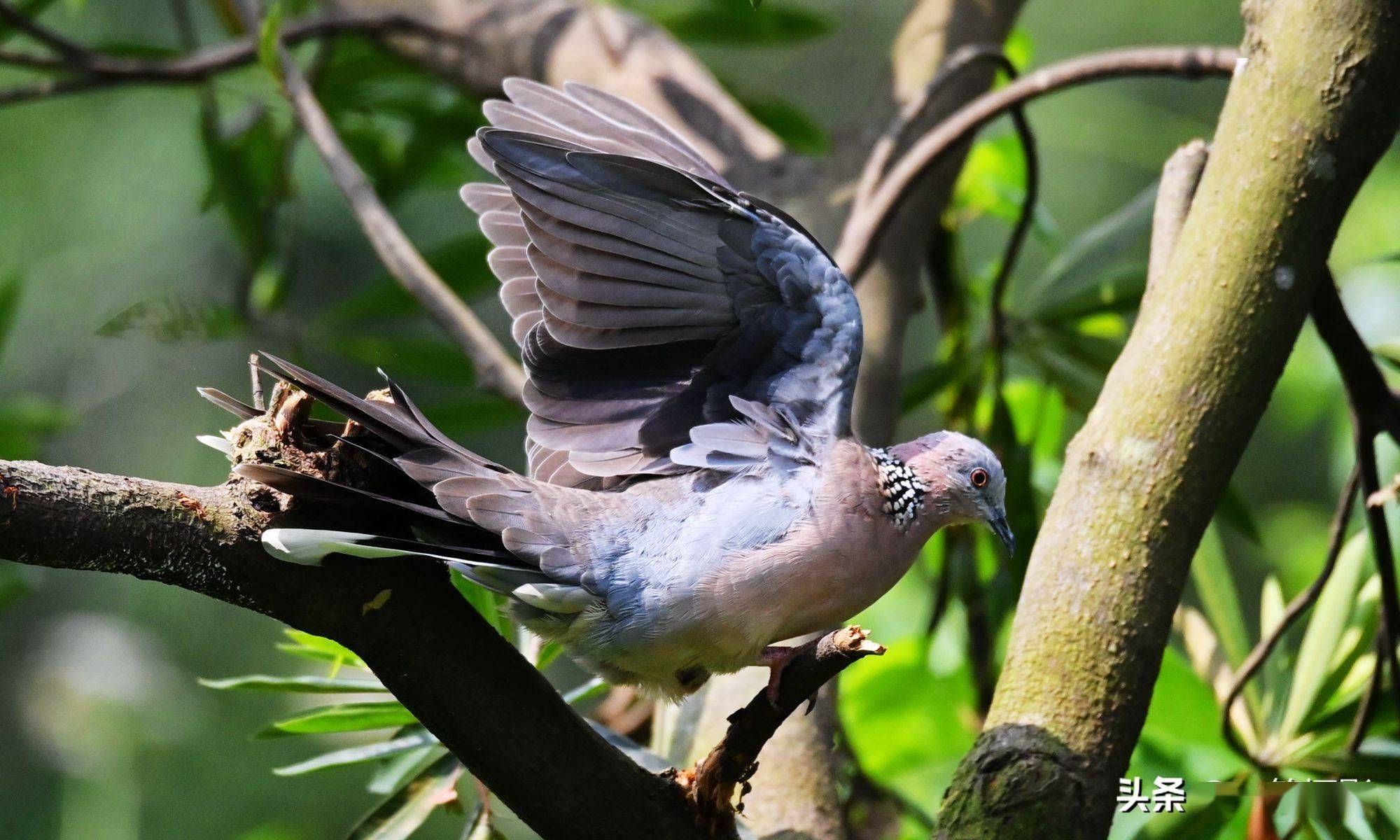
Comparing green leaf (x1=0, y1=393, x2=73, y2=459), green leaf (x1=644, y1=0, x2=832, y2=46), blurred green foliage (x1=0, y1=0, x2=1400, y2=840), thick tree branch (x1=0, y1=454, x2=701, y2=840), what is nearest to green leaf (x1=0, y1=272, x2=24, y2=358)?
blurred green foliage (x1=0, y1=0, x2=1400, y2=840)

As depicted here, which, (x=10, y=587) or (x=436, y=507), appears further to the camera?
(x=10, y=587)

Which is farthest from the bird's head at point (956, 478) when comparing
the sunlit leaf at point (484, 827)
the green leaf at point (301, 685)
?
the green leaf at point (301, 685)

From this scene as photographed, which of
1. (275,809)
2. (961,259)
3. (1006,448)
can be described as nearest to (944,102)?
(961,259)

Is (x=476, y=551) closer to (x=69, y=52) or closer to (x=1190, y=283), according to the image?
(x=1190, y=283)

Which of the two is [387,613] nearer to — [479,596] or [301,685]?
[479,596]

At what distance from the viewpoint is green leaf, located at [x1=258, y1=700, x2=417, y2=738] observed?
1.79m

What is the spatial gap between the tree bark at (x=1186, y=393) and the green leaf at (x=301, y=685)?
34.6 inches

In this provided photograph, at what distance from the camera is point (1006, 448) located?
259cm

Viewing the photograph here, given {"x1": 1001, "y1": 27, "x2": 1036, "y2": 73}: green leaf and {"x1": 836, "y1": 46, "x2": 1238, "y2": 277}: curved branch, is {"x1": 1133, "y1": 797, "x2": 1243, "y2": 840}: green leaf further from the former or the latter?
{"x1": 1001, "y1": 27, "x2": 1036, "y2": 73}: green leaf

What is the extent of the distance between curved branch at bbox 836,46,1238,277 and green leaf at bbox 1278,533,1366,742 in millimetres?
976

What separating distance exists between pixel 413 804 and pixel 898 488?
0.83 meters

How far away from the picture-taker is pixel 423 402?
365 centimetres

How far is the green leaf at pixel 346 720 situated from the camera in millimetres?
1785

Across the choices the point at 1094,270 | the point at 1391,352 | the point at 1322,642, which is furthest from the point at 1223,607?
the point at 1094,270
